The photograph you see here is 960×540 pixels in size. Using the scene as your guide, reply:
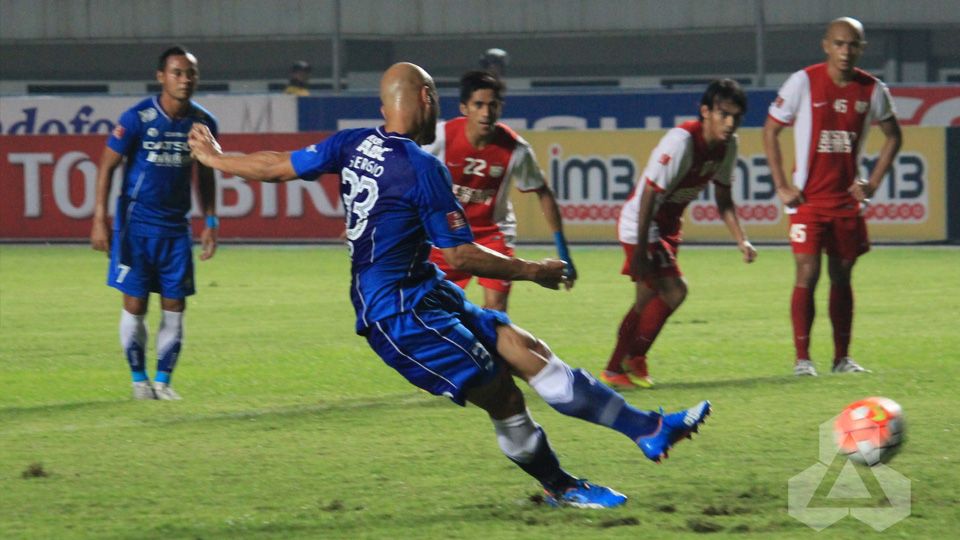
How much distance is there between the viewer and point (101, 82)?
33750 mm

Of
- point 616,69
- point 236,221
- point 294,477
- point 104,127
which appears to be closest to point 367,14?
point 616,69

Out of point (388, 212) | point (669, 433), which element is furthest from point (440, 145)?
point (669, 433)

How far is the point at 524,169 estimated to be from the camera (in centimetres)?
978

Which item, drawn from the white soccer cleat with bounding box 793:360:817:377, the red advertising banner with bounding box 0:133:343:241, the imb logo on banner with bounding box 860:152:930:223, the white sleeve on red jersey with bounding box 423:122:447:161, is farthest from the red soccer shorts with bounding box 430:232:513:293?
the red advertising banner with bounding box 0:133:343:241

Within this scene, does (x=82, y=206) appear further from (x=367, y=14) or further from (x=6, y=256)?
(x=367, y=14)

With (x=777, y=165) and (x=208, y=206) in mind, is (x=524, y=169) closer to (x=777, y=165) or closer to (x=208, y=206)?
(x=777, y=165)

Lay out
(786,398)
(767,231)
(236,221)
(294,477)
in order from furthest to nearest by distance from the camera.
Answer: (236,221), (767,231), (786,398), (294,477)

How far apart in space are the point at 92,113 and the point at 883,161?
1787 centimetres

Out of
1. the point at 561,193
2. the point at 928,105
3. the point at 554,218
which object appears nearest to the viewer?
the point at 554,218

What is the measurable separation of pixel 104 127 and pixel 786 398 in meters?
18.5

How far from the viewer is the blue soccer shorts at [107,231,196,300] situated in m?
9.59

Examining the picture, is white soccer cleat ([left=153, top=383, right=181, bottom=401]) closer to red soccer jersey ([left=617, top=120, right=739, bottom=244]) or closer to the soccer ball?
red soccer jersey ([left=617, top=120, right=739, bottom=244])

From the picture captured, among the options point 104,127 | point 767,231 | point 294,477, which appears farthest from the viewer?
point 104,127

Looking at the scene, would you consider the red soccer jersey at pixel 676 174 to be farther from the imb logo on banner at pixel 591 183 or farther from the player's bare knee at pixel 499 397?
the imb logo on banner at pixel 591 183
